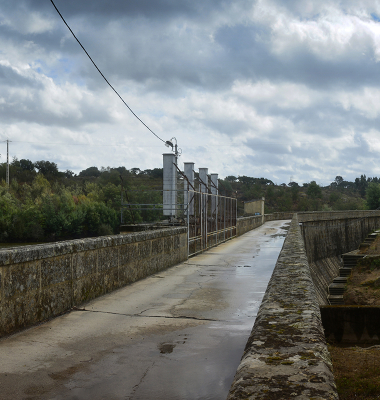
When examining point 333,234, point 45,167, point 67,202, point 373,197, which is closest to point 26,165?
point 45,167

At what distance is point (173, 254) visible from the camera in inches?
431

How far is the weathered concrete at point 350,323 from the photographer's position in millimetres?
11125

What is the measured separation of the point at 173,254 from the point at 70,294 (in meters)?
5.55

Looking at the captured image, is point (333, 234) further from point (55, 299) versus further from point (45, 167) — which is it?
point (45, 167)

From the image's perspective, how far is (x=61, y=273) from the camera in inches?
209

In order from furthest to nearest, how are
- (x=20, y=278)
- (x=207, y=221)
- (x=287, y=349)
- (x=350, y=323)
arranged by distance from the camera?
1. (x=207, y=221)
2. (x=350, y=323)
3. (x=20, y=278)
4. (x=287, y=349)

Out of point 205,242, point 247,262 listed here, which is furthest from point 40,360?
point 205,242

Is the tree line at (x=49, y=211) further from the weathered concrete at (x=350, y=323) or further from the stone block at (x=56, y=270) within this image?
→ the stone block at (x=56, y=270)

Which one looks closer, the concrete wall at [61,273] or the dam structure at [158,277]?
the dam structure at [158,277]

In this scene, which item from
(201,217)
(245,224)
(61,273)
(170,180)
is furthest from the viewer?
(245,224)

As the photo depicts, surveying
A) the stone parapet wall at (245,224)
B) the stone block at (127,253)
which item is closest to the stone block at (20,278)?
the stone block at (127,253)

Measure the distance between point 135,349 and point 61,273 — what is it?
1.75 metres

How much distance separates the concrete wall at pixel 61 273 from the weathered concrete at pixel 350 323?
550 centimetres

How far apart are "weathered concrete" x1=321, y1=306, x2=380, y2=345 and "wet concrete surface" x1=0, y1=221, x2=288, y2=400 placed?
206 inches
